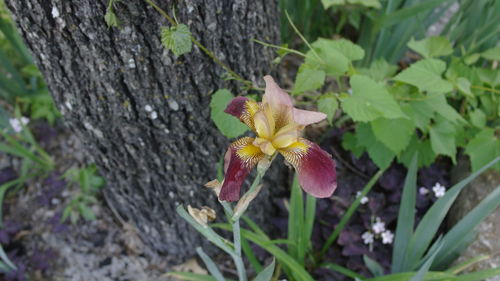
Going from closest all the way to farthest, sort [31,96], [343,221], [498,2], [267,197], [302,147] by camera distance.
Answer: [302,147] → [498,2] → [343,221] → [267,197] → [31,96]

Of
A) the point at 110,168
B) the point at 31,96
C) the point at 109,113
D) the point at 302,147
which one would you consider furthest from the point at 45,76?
the point at 31,96

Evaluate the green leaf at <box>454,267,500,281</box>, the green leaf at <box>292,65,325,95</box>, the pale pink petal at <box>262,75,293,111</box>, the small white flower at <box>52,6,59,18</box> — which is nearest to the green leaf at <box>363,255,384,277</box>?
the green leaf at <box>454,267,500,281</box>

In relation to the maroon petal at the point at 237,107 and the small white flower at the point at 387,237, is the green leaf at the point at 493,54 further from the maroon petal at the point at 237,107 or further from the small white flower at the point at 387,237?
the maroon petal at the point at 237,107

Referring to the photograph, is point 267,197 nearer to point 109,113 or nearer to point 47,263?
point 109,113

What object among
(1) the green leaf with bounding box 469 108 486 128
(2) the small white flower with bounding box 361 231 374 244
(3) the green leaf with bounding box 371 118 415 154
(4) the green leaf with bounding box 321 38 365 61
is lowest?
(2) the small white flower with bounding box 361 231 374 244

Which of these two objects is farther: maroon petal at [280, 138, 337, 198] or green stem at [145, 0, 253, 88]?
green stem at [145, 0, 253, 88]

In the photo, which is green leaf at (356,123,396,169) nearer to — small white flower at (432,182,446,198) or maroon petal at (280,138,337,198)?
small white flower at (432,182,446,198)
